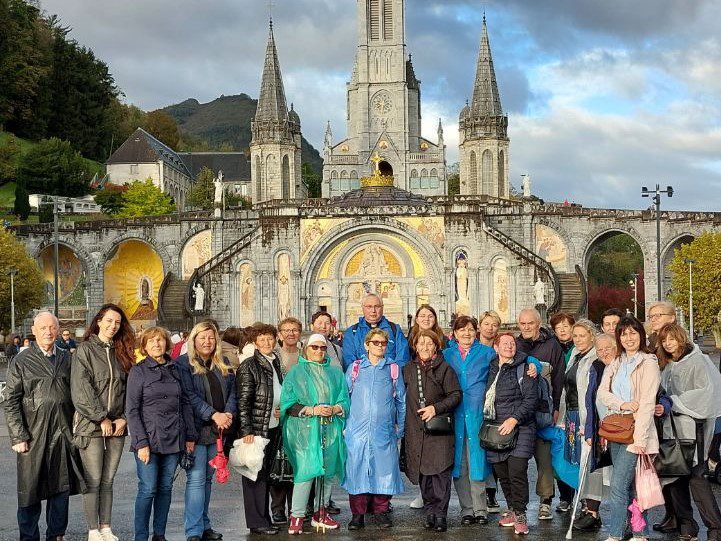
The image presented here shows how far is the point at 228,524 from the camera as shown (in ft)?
34.7

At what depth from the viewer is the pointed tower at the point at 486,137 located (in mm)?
54844

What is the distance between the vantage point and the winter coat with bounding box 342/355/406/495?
1013 centimetres

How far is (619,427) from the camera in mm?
9023

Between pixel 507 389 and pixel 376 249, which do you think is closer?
pixel 507 389

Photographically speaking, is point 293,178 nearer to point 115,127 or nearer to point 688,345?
point 115,127

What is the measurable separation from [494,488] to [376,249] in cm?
3383

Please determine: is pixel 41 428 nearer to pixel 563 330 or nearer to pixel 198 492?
pixel 198 492

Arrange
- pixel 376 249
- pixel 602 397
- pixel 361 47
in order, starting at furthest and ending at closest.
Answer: pixel 361 47
pixel 376 249
pixel 602 397

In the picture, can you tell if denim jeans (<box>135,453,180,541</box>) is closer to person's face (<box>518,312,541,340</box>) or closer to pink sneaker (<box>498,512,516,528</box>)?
pink sneaker (<box>498,512,516,528</box>)

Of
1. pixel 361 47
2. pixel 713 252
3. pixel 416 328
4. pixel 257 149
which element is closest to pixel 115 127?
pixel 361 47

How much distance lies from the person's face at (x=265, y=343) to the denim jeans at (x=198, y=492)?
1056mm

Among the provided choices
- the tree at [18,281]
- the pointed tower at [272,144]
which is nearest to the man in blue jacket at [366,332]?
the tree at [18,281]

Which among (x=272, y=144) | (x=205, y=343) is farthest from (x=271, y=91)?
(x=205, y=343)

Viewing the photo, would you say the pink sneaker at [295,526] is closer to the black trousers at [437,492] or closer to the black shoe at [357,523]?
the black shoe at [357,523]
